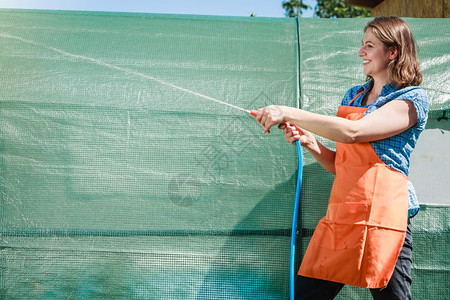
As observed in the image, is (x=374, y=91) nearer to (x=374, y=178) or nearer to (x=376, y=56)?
(x=376, y=56)

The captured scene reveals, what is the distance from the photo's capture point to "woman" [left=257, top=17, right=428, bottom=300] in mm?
1746

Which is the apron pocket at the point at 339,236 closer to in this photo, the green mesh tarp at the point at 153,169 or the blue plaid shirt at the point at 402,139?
the blue plaid shirt at the point at 402,139

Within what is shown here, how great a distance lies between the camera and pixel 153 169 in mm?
2500

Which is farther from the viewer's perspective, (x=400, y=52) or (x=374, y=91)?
(x=374, y=91)

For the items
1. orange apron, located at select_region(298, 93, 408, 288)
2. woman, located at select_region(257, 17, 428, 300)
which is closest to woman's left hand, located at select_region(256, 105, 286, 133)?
woman, located at select_region(257, 17, 428, 300)

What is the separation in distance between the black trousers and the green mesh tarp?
533 mm

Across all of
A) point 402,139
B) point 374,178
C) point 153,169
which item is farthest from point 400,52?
point 153,169

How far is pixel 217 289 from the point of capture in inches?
96.3

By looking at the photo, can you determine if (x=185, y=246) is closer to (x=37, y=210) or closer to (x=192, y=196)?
(x=192, y=196)

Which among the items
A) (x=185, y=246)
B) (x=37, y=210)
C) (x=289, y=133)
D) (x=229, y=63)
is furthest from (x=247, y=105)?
(x=37, y=210)

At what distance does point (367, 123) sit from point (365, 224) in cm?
36

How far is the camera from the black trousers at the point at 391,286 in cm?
180

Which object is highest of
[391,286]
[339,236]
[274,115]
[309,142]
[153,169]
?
[274,115]

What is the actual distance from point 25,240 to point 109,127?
678 mm
